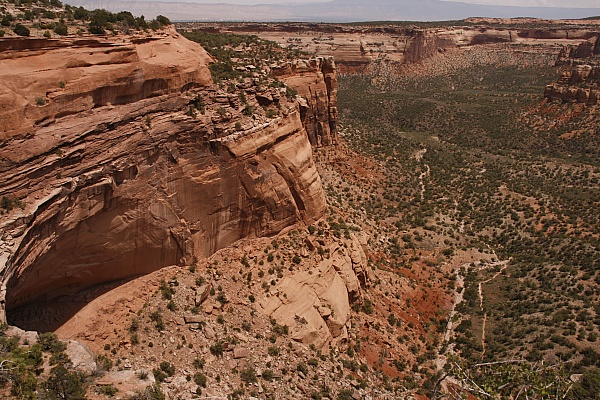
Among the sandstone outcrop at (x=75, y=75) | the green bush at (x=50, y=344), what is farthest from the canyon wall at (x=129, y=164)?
the green bush at (x=50, y=344)

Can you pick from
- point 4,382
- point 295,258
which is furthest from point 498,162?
point 4,382

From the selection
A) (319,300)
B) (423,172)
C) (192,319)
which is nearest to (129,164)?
(192,319)

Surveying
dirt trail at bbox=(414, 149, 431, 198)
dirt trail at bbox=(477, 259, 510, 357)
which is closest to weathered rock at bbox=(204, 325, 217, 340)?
dirt trail at bbox=(477, 259, 510, 357)

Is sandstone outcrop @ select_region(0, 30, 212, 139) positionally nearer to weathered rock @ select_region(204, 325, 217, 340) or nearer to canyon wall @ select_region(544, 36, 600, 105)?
weathered rock @ select_region(204, 325, 217, 340)

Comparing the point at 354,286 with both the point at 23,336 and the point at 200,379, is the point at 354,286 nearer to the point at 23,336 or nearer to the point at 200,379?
the point at 200,379

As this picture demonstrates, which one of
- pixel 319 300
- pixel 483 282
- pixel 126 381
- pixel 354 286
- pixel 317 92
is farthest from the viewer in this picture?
pixel 317 92

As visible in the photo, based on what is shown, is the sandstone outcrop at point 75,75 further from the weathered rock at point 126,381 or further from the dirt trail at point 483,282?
the dirt trail at point 483,282

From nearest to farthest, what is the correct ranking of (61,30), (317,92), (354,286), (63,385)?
(63,385), (61,30), (354,286), (317,92)

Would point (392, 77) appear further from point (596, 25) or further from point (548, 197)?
point (596, 25)
